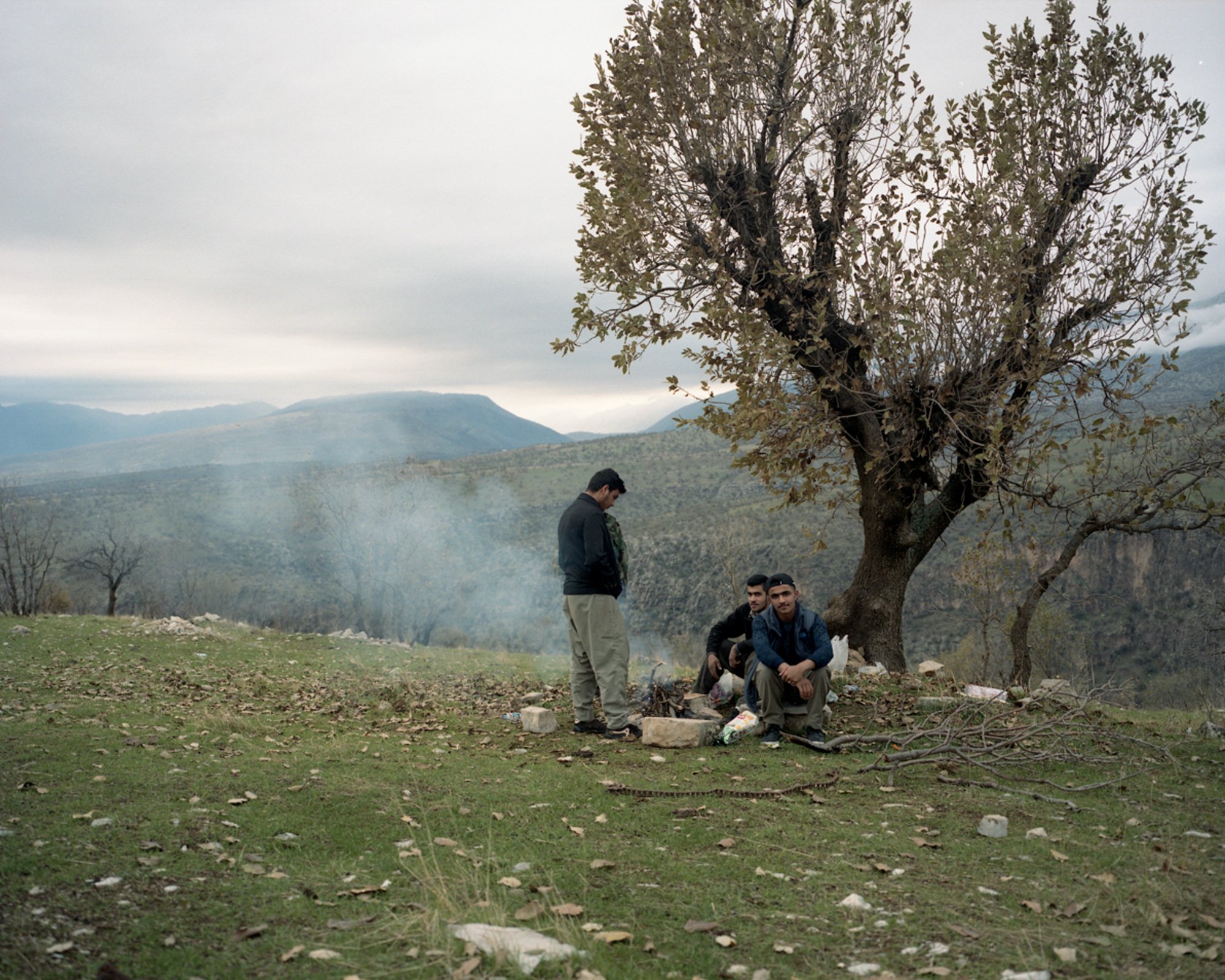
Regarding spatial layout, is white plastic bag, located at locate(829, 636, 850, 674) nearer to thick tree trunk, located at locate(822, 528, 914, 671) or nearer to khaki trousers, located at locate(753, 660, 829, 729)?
thick tree trunk, located at locate(822, 528, 914, 671)

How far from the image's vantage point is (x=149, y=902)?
414 cm

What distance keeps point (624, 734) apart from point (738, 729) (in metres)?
1.11

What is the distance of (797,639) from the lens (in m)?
8.36

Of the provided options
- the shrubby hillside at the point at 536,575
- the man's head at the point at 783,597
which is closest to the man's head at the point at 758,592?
the man's head at the point at 783,597

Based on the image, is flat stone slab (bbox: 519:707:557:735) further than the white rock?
Yes

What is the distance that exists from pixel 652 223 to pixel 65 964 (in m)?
9.25

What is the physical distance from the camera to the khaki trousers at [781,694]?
8242 mm

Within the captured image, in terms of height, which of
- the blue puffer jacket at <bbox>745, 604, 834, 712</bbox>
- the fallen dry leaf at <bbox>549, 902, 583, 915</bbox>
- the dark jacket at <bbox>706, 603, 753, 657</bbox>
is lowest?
the fallen dry leaf at <bbox>549, 902, 583, 915</bbox>

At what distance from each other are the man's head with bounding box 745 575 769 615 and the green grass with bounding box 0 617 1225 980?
1.42 metres

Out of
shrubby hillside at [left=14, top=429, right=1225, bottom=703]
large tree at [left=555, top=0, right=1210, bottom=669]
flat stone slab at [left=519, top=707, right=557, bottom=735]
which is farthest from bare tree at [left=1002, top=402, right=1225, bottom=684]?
shrubby hillside at [left=14, top=429, right=1225, bottom=703]

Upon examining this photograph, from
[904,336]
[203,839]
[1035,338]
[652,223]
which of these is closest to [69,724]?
[203,839]

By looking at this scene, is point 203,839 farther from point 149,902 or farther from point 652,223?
point 652,223

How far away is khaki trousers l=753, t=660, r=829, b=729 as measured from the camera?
27.0 ft


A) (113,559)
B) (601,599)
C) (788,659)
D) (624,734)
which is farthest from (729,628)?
(113,559)
